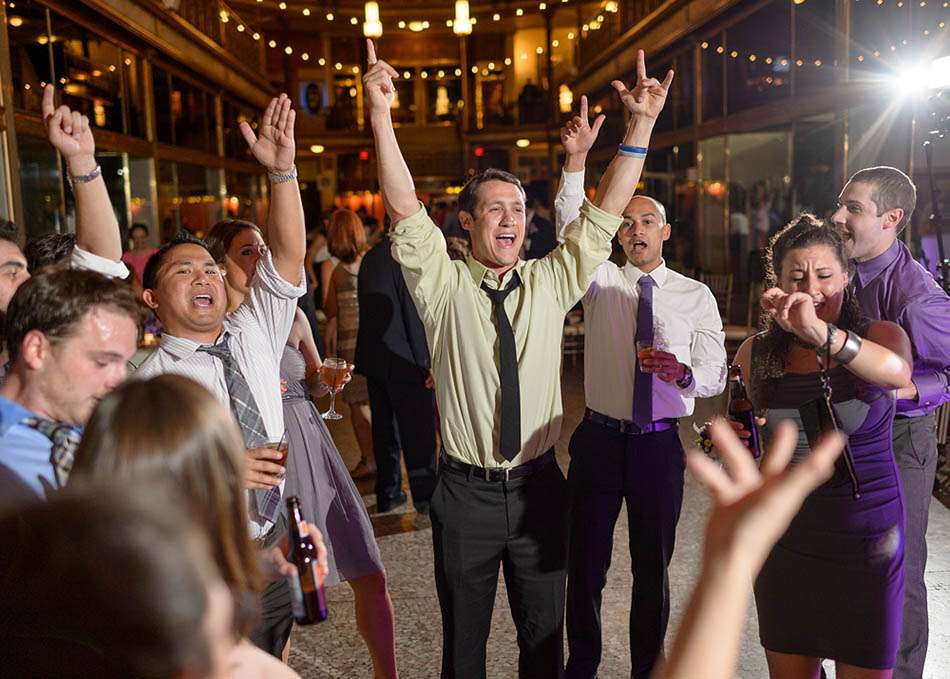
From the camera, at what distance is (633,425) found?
325 cm

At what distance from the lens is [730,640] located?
1028mm

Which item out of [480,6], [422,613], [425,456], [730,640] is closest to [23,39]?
[425,456]

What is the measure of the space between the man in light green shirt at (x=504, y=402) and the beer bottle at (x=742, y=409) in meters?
0.62

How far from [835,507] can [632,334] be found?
1110mm

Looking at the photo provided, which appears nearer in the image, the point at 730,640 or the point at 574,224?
the point at 730,640

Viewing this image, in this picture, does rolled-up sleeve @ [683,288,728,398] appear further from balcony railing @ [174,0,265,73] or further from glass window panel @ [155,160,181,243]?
balcony railing @ [174,0,265,73]

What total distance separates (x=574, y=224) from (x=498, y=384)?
23.3 inches

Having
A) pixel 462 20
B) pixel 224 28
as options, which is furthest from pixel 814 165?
pixel 224 28

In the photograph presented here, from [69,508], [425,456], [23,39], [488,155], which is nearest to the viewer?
[69,508]

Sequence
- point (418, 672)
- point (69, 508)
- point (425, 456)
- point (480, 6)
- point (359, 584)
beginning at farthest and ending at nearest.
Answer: point (480, 6) < point (425, 456) < point (418, 672) < point (359, 584) < point (69, 508)

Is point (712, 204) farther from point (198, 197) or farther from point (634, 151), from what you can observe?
point (634, 151)

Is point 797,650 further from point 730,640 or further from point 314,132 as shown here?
point 314,132

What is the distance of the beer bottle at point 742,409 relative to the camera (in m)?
2.88

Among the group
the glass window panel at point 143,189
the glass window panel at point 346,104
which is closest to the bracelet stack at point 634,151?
the glass window panel at point 143,189
